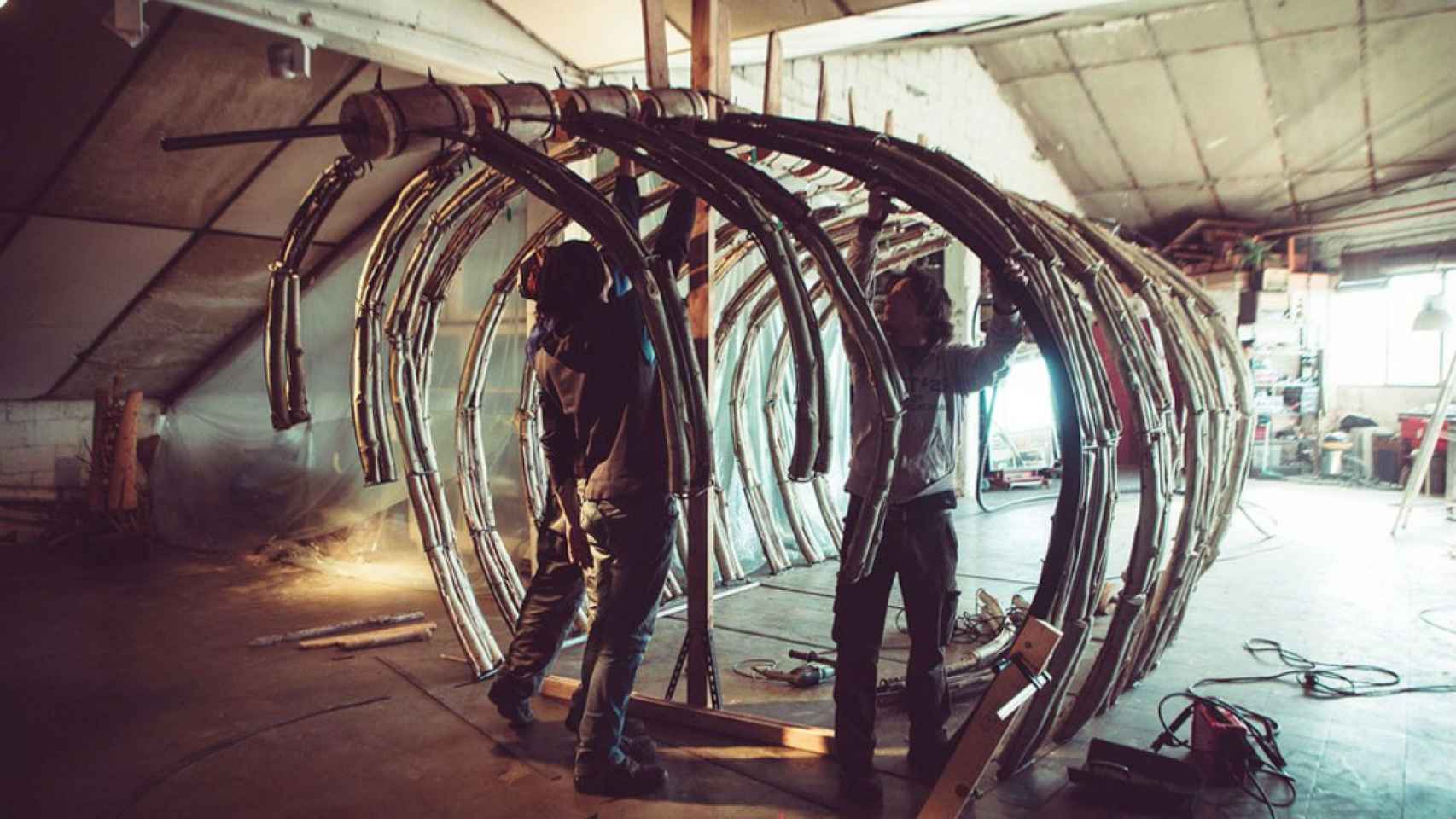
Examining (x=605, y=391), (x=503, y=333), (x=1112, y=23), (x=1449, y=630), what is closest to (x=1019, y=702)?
(x=605, y=391)

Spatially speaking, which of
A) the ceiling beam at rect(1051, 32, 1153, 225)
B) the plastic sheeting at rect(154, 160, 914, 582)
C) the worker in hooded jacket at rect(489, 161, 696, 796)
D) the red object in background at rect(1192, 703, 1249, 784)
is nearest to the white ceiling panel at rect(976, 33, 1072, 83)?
the ceiling beam at rect(1051, 32, 1153, 225)

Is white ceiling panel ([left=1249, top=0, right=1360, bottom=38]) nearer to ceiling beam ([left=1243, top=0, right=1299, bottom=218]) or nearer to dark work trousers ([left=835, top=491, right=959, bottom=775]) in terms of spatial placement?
ceiling beam ([left=1243, top=0, right=1299, bottom=218])

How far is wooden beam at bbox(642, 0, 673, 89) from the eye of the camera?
329 centimetres

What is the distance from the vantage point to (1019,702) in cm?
245

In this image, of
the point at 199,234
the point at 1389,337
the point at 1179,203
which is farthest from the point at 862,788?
the point at 1389,337

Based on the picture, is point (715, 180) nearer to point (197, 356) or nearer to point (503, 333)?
point (503, 333)

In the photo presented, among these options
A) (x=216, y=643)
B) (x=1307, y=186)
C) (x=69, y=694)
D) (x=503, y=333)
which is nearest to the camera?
(x=69, y=694)

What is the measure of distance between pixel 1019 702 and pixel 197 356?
6.97 meters

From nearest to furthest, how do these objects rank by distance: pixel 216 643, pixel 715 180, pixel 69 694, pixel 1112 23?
pixel 715 180 < pixel 69 694 < pixel 216 643 < pixel 1112 23

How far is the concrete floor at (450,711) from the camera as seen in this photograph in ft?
9.39

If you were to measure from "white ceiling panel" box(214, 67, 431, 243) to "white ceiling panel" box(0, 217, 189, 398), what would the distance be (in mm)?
443

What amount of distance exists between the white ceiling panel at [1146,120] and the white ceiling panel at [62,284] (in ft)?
28.7

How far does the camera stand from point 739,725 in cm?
330

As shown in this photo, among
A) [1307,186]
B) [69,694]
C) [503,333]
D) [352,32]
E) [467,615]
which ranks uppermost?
[1307,186]
